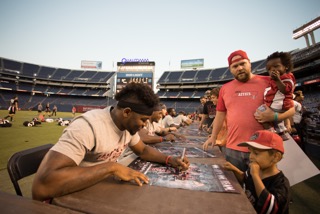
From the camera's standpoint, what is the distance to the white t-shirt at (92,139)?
1100 millimetres

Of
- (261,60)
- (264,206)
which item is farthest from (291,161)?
(261,60)

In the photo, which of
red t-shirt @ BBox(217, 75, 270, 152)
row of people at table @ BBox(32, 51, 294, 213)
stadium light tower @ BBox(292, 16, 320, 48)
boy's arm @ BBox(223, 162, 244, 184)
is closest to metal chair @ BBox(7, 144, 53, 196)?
row of people at table @ BBox(32, 51, 294, 213)

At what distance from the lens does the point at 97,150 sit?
130cm

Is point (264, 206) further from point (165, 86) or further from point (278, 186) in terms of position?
point (165, 86)

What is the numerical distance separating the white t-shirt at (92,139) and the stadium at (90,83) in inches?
1209

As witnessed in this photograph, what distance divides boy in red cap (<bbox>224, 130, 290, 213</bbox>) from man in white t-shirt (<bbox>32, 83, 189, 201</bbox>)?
1.97 feet

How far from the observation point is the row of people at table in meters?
1.00

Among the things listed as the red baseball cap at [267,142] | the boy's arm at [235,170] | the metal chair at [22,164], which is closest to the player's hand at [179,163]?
the boy's arm at [235,170]

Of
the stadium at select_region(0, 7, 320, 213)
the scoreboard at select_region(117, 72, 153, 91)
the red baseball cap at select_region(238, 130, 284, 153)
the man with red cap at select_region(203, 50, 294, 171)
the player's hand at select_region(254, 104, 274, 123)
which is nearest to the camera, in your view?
the red baseball cap at select_region(238, 130, 284, 153)

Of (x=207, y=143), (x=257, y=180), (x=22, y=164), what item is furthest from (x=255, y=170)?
(x=22, y=164)

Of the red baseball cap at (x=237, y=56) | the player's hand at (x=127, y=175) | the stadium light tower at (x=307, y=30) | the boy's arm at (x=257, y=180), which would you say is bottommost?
the boy's arm at (x=257, y=180)

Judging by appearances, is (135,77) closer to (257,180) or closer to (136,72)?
(136,72)

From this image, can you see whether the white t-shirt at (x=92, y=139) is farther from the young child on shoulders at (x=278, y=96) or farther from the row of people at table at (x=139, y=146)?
the young child on shoulders at (x=278, y=96)

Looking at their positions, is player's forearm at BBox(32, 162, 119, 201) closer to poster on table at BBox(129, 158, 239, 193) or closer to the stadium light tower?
poster on table at BBox(129, 158, 239, 193)
